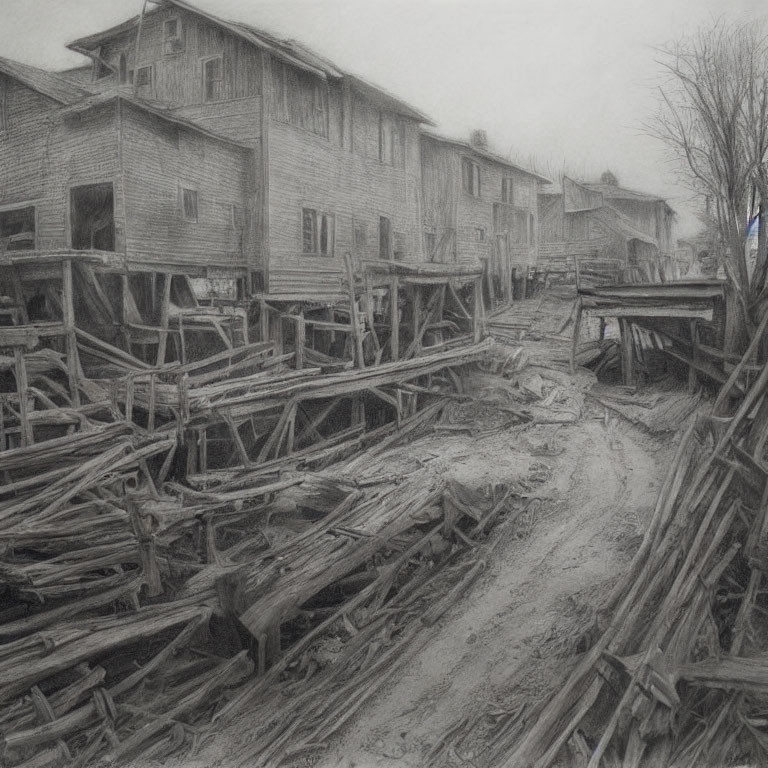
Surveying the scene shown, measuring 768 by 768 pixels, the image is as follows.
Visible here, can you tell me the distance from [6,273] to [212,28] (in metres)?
2.87

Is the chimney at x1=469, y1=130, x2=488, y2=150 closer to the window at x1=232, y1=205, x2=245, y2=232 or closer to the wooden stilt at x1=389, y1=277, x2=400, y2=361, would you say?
the window at x1=232, y1=205, x2=245, y2=232

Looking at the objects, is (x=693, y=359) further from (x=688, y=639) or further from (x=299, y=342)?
(x=299, y=342)

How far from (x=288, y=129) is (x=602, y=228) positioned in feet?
30.3

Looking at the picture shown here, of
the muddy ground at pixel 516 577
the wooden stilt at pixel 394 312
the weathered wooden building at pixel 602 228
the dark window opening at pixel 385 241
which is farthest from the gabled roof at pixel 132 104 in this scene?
the weathered wooden building at pixel 602 228

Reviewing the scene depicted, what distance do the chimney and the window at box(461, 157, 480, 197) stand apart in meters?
1.60

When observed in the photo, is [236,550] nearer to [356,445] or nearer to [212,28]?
[356,445]

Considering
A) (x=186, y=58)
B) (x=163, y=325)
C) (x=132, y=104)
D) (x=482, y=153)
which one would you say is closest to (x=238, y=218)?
(x=132, y=104)

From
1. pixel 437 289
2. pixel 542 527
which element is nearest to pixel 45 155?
pixel 542 527

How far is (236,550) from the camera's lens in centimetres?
528

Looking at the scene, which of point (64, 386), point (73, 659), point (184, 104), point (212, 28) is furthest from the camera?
point (64, 386)

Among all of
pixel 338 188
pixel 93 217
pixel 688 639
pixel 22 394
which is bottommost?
pixel 688 639

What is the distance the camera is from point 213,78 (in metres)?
5.71

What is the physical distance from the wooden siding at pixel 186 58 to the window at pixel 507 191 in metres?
4.09

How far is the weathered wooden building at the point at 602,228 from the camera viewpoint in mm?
8242
